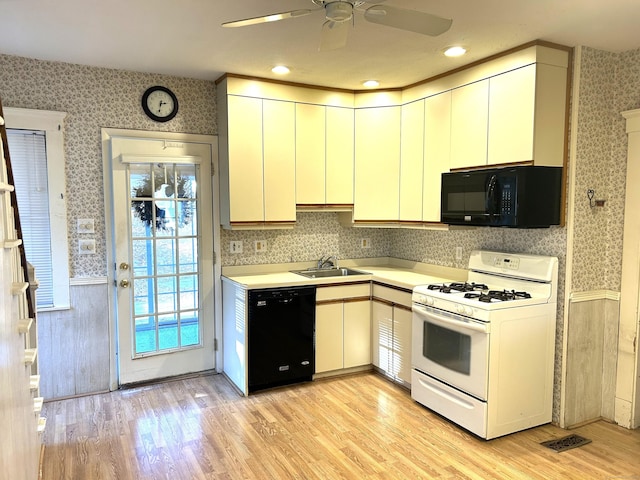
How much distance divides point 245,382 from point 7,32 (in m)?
2.87

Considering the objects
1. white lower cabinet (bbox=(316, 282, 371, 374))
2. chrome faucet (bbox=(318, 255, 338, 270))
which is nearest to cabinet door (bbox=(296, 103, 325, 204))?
chrome faucet (bbox=(318, 255, 338, 270))

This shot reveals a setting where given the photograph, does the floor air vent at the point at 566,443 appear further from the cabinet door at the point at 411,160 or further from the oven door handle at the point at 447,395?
the cabinet door at the point at 411,160

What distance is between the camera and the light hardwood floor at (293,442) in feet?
8.79

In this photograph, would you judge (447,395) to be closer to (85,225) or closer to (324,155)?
(324,155)

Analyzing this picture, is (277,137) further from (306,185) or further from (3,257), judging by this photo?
(3,257)

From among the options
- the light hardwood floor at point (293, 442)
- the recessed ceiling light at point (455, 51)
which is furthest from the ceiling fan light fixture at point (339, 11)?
the light hardwood floor at point (293, 442)

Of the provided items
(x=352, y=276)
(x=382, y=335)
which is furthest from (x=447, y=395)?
(x=352, y=276)

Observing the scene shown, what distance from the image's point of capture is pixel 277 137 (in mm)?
3957

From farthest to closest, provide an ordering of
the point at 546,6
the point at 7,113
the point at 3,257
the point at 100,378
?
the point at 100,378, the point at 7,113, the point at 546,6, the point at 3,257

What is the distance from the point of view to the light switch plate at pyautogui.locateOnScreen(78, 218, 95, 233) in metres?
3.64

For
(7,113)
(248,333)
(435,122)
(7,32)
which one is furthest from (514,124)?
(7,113)

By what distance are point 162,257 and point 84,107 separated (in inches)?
51.8

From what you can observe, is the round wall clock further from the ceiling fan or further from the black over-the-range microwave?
the black over-the-range microwave

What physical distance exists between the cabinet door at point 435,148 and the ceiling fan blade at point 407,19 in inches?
61.5
